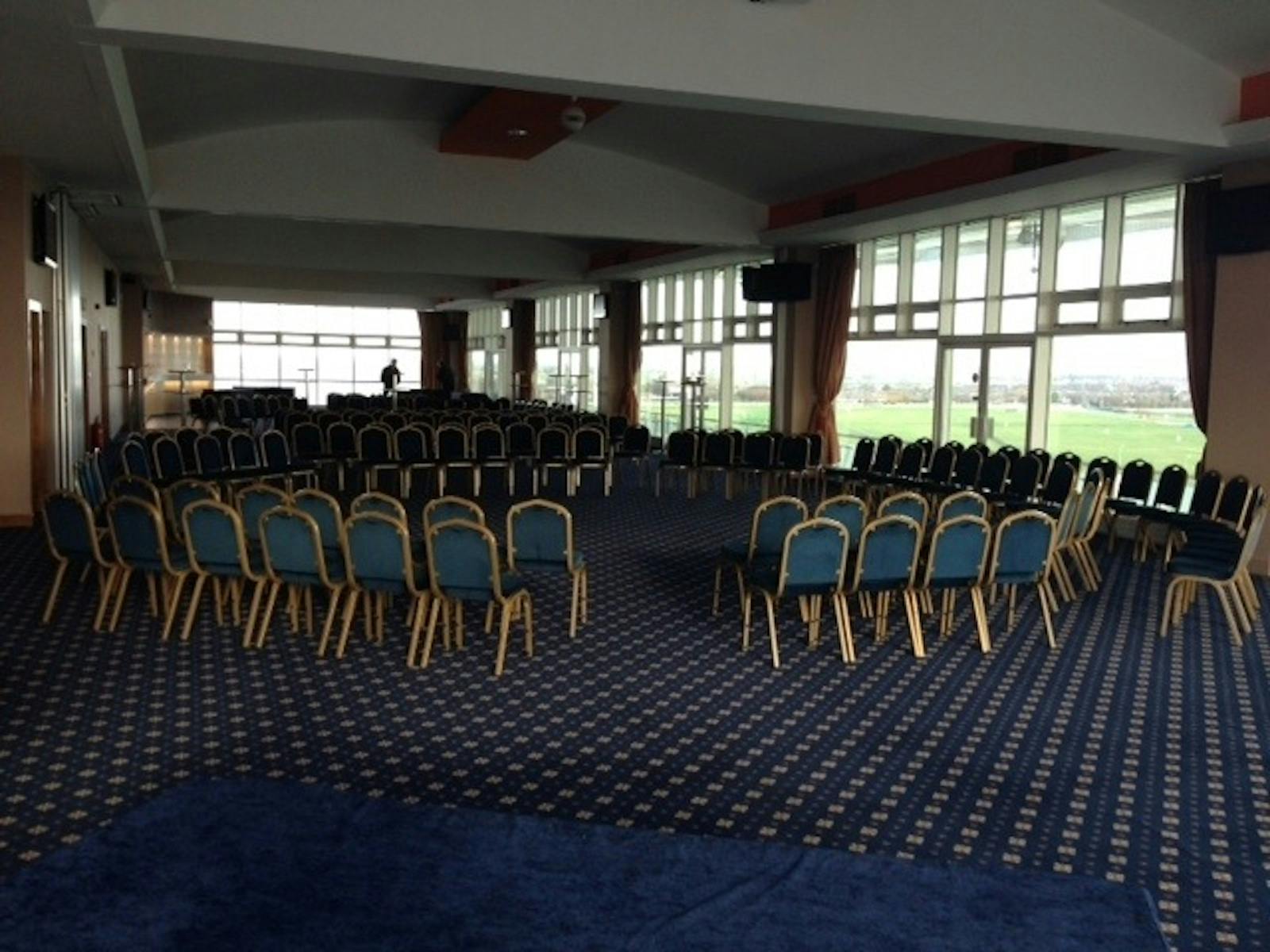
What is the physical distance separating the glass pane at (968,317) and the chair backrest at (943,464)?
233 centimetres

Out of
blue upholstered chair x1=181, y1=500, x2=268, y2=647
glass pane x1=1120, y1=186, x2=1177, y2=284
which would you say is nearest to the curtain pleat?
glass pane x1=1120, y1=186, x2=1177, y2=284

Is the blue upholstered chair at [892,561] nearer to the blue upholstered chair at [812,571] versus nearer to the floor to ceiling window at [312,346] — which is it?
the blue upholstered chair at [812,571]

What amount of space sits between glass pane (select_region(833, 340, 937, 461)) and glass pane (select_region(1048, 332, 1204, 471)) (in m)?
2.36

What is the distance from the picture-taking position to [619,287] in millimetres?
24375

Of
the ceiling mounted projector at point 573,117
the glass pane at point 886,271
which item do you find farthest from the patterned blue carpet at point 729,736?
the glass pane at point 886,271

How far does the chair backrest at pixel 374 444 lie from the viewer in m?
14.0

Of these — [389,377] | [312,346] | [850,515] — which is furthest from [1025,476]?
[312,346]

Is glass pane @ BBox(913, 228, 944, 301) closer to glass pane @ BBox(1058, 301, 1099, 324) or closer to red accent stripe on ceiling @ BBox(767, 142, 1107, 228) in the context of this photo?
red accent stripe on ceiling @ BBox(767, 142, 1107, 228)

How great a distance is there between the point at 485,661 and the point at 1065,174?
303 inches

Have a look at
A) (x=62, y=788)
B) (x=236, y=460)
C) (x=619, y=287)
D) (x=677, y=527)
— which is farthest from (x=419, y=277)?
(x=62, y=788)

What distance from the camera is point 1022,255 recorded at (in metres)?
13.7

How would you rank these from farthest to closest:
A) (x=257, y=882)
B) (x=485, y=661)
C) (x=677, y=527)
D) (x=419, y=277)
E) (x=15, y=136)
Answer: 1. (x=419, y=277)
2. (x=677, y=527)
3. (x=15, y=136)
4. (x=485, y=661)
5. (x=257, y=882)

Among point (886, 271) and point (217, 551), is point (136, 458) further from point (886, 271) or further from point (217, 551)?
point (886, 271)

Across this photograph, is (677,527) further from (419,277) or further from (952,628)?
(419,277)
